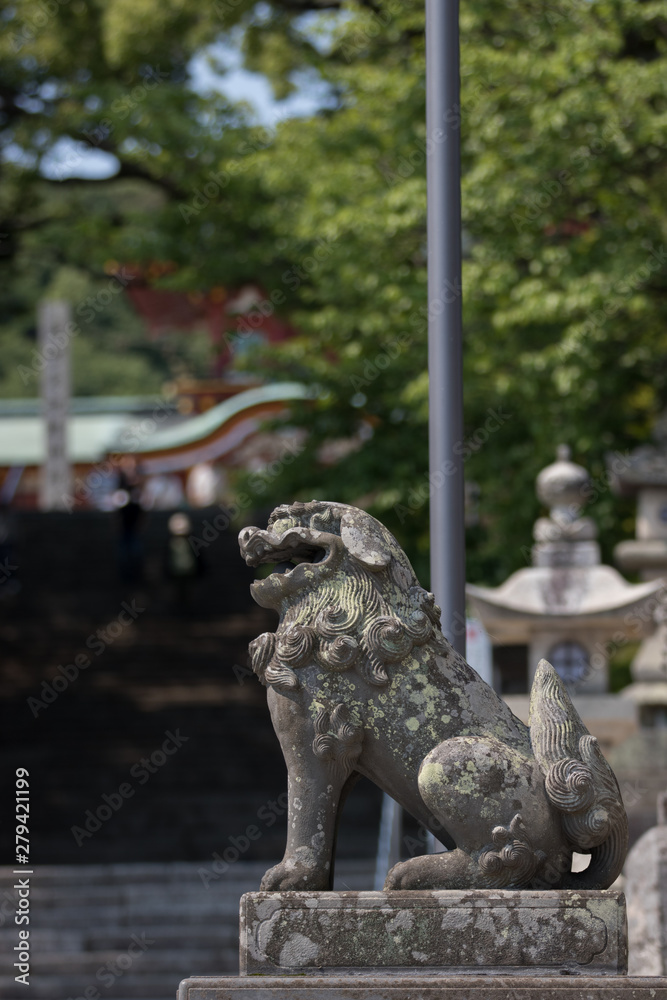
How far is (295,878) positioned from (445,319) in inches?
97.5

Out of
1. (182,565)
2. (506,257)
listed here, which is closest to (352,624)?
(506,257)

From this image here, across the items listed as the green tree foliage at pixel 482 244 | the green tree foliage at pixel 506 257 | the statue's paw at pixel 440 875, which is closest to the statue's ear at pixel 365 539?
the statue's paw at pixel 440 875

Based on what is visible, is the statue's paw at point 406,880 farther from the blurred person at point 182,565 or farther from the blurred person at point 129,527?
the blurred person at point 129,527

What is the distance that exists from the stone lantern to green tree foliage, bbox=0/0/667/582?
170cm

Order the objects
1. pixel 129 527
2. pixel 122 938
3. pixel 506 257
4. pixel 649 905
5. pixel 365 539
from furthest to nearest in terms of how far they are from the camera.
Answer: pixel 129 527
pixel 506 257
pixel 122 938
pixel 649 905
pixel 365 539

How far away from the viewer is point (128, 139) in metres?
19.8

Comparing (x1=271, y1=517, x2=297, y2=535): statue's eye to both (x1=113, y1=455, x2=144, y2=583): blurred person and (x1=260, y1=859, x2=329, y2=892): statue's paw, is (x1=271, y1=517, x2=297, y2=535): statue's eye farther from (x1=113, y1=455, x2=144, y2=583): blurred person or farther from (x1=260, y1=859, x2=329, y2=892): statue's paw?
(x1=113, y1=455, x2=144, y2=583): blurred person

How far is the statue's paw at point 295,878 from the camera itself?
4.23m

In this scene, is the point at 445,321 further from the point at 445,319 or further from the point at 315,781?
the point at 315,781

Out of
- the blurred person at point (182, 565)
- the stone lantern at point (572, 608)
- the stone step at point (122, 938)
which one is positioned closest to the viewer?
the stone step at point (122, 938)

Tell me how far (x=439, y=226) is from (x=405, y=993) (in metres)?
3.18

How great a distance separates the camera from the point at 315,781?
4312mm

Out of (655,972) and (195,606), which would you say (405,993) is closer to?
(655,972)

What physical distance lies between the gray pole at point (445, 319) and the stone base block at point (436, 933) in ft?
5.41
